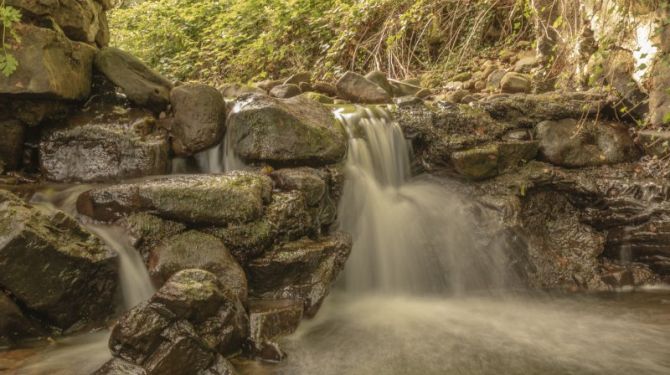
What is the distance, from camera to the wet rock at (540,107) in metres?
6.10

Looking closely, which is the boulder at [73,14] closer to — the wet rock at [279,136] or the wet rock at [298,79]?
the wet rock at [279,136]

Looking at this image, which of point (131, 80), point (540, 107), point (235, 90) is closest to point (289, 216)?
point (131, 80)

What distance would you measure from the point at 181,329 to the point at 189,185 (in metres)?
1.48

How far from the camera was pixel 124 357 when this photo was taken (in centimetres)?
294

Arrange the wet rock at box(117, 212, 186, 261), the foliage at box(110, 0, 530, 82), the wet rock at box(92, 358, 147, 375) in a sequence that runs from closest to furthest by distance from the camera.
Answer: the wet rock at box(92, 358, 147, 375) → the wet rock at box(117, 212, 186, 261) → the foliage at box(110, 0, 530, 82)

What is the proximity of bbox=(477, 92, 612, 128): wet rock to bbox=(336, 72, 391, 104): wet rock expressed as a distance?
1.41 meters

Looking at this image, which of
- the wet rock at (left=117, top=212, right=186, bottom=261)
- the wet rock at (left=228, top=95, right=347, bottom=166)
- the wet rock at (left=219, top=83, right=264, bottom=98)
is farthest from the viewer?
the wet rock at (left=219, top=83, right=264, bottom=98)

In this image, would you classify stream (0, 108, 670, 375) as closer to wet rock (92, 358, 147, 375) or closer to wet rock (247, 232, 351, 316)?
wet rock (247, 232, 351, 316)

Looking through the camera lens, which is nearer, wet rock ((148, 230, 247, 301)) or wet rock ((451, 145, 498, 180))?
wet rock ((148, 230, 247, 301))

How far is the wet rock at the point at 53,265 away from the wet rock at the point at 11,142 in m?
1.75

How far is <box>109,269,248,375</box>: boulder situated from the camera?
289cm

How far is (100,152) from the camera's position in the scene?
528 centimetres

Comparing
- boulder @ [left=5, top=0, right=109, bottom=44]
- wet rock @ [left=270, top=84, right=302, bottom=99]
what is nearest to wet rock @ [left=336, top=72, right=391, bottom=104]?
wet rock @ [left=270, top=84, right=302, bottom=99]

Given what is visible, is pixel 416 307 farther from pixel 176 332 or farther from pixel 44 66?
pixel 44 66
